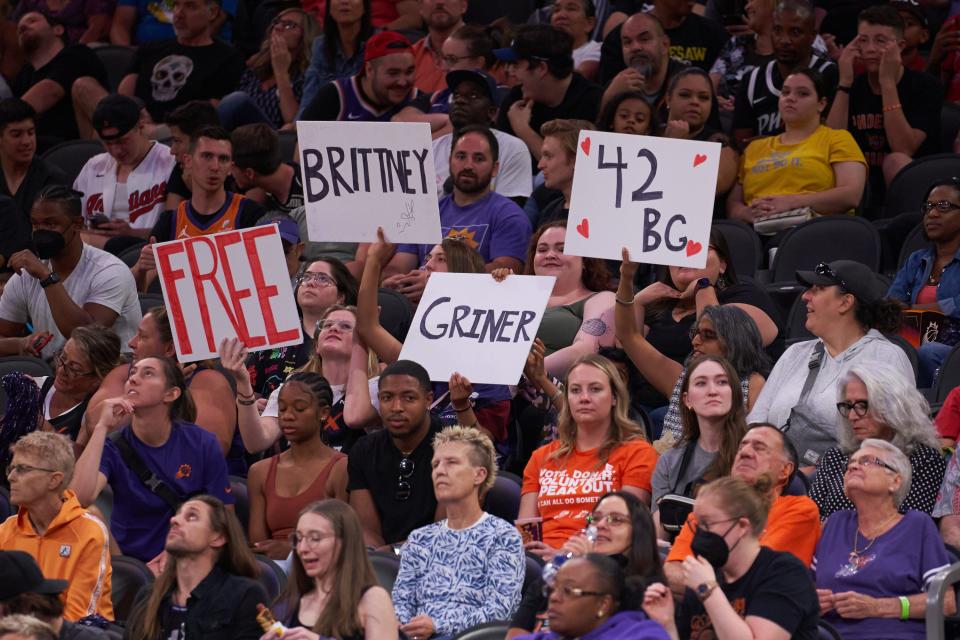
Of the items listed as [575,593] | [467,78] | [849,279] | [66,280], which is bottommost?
[66,280]

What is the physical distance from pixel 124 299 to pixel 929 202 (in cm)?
409

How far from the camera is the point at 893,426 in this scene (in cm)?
641

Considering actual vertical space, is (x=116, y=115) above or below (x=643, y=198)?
below

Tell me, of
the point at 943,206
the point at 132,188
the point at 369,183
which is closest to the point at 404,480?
the point at 369,183

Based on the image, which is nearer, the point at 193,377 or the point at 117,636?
the point at 117,636

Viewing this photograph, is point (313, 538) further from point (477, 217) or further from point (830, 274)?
point (477, 217)

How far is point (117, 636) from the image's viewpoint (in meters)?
6.20

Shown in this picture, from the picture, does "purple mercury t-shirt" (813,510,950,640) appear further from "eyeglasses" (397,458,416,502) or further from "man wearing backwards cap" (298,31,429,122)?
"man wearing backwards cap" (298,31,429,122)

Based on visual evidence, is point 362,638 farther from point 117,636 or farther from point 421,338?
point 421,338

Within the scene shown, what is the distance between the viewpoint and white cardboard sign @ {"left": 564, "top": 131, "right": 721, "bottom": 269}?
7715 mm

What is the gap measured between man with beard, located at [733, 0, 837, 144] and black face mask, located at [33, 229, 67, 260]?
3.88 m

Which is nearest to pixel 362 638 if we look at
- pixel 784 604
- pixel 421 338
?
pixel 784 604

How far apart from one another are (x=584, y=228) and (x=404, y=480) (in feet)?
4.96
